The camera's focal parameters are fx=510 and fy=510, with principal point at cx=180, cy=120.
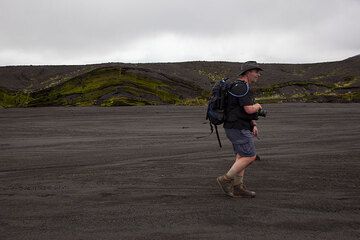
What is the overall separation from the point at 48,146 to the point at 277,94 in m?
45.6

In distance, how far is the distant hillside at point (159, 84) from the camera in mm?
52062

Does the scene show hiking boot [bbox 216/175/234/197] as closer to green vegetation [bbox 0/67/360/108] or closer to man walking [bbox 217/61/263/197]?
man walking [bbox 217/61/263/197]

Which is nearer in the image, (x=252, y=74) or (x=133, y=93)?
(x=252, y=74)

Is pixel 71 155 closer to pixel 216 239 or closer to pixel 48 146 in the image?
pixel 48 146

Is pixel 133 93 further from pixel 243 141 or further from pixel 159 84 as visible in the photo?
pixel 243 141

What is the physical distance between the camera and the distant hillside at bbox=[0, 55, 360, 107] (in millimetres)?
52062

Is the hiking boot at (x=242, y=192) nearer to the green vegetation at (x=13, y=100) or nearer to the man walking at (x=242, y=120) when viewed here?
the man walking at (x=242, y=120)

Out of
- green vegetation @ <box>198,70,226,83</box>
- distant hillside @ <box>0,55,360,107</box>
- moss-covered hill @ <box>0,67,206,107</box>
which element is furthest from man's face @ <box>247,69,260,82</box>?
green vegetation @ <box>198,70,226,83</box>

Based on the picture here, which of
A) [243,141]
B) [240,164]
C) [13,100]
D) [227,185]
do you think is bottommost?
[227,185]

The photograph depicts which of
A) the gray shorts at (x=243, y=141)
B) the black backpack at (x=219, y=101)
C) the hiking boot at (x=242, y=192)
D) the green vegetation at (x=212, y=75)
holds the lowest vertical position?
the hiking boot at (x=242, y=192)

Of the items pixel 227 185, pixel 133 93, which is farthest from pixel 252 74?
pixel 133 93

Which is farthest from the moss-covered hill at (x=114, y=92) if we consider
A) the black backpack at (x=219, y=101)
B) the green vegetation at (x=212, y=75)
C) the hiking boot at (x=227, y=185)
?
the black backpack at (x=219, y=101)

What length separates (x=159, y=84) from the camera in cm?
6116

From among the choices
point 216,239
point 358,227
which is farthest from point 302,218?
point 216,239
